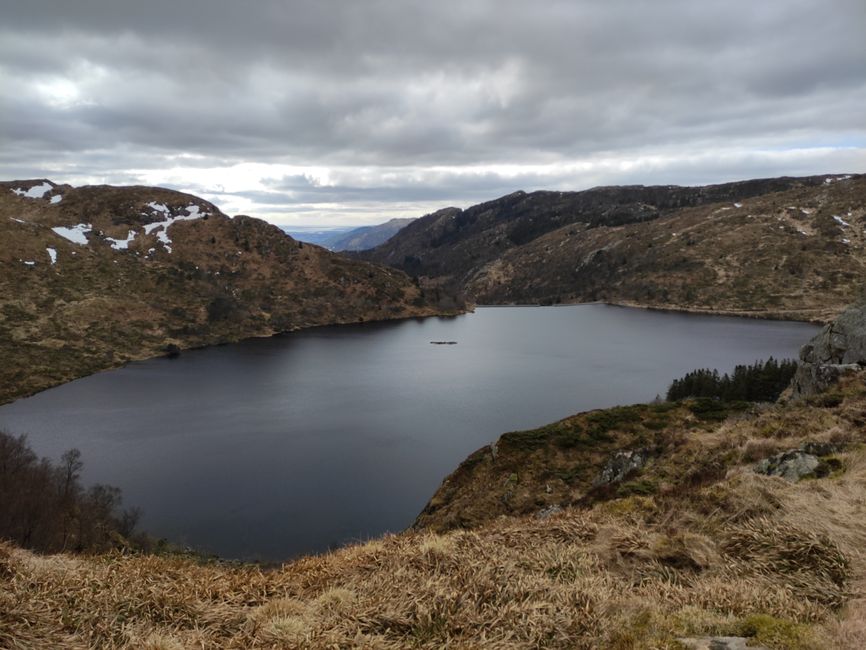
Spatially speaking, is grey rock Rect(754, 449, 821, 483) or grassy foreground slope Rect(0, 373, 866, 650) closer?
grassy foreground slope Rect(0, 373, 866, 650)

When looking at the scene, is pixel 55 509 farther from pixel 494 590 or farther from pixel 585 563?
pixel 585 563

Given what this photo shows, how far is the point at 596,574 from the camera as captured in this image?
9719 millimetres

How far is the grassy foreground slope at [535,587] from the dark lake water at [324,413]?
29.4m

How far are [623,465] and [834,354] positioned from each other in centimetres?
1553

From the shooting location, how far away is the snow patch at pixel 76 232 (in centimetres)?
14609

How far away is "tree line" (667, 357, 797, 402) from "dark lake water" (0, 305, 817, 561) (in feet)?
19.3

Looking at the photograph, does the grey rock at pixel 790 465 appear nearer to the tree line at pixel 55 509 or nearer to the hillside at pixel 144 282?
the tree line at pixel 55 509

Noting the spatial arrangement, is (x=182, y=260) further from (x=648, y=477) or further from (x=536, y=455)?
(x=648, y=477)

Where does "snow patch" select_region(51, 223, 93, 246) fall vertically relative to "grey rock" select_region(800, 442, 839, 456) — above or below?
above

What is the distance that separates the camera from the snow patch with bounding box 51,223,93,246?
146m

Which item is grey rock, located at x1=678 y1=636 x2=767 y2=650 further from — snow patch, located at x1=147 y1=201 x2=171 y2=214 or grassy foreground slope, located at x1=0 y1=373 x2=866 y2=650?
snow patch, located at x1=147 y1=201 x2=171 y2=214

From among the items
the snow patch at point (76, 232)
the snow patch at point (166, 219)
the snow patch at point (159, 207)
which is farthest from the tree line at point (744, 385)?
the snow patch at point (159, 207)

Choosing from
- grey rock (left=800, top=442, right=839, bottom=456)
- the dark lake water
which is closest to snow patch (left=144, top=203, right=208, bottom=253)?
the dark lake water

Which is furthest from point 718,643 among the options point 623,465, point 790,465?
point 623,465
